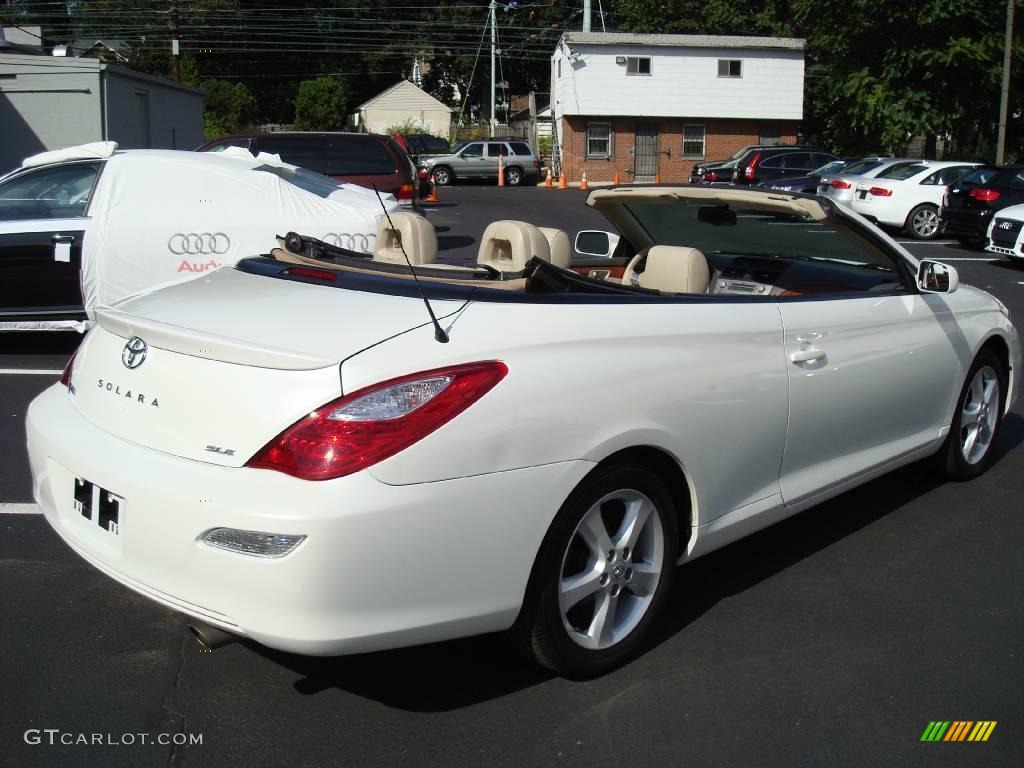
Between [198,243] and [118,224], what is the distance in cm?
58

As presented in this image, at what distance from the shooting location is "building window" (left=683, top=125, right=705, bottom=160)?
4372 centimetres

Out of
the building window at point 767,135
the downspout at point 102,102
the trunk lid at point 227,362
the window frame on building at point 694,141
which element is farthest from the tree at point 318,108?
the trunk lid at point 227,362

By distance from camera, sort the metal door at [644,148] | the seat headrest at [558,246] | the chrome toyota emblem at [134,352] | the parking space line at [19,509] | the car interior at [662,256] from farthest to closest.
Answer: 1. the metal door at [644,148]
2. the parking space line at [19,509]
3. the seat headrest at [558,246]
4. the car interior at [662,256]
5. the chrome toyota emblem at [134,352]

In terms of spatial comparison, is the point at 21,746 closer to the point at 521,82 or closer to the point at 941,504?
the point at 941,504

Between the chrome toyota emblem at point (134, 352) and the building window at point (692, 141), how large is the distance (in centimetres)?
4237

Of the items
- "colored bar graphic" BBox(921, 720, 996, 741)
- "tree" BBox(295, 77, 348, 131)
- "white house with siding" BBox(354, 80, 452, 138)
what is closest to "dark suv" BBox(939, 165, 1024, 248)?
"colored bar graphic" BBox(921, 720, 996, 741)

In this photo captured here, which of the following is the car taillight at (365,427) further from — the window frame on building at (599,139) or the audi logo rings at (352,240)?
the window frame on building at (599,139)

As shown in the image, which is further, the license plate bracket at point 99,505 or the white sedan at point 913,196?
the white sedan at point 913,196

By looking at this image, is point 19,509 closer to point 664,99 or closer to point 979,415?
point 979,415

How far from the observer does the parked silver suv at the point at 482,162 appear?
3800 centimetres

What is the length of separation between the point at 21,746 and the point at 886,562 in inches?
129

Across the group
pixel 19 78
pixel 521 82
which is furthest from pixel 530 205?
pixel 521 82

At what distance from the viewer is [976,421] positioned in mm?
5309

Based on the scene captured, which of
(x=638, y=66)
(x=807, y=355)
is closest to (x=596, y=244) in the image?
(x=807, y=355)
